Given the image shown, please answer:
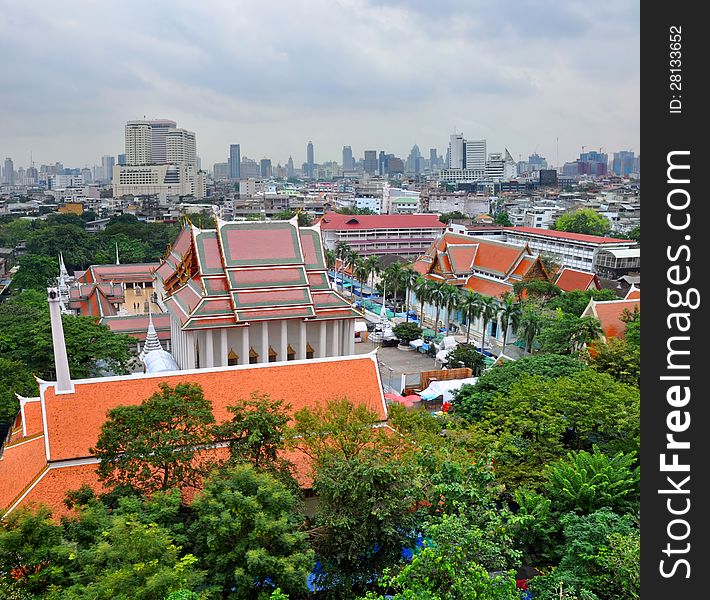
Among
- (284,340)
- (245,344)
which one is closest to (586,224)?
(284,340)

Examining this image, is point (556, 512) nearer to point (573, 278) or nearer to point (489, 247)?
point (573, 278)

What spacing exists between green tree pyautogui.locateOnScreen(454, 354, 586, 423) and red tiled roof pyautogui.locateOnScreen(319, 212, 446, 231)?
172ft

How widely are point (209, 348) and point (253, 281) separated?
3.83m

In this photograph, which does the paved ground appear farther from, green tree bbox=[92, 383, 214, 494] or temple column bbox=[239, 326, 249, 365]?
green tree bbox=[92, 383, 214, 494]

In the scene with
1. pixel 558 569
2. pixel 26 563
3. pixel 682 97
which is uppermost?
pixel 682 97

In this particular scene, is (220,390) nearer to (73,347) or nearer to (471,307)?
(73,347)

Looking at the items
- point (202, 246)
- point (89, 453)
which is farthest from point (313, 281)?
point (89, 453)

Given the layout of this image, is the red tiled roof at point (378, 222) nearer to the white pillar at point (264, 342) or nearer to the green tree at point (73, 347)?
the white pillar at point (264, 342)

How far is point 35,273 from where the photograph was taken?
5722 centimetres

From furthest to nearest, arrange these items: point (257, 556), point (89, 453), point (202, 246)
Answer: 1. point (202, 246)
2. point (89, 453)
3. point (257, 556)

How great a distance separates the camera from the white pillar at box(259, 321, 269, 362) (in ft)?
99.6

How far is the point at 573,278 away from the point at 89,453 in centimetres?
3676

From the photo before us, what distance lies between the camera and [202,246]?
31.0 metres

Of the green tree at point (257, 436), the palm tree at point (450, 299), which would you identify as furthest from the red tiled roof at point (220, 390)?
the palm tree at point (450, 299)
